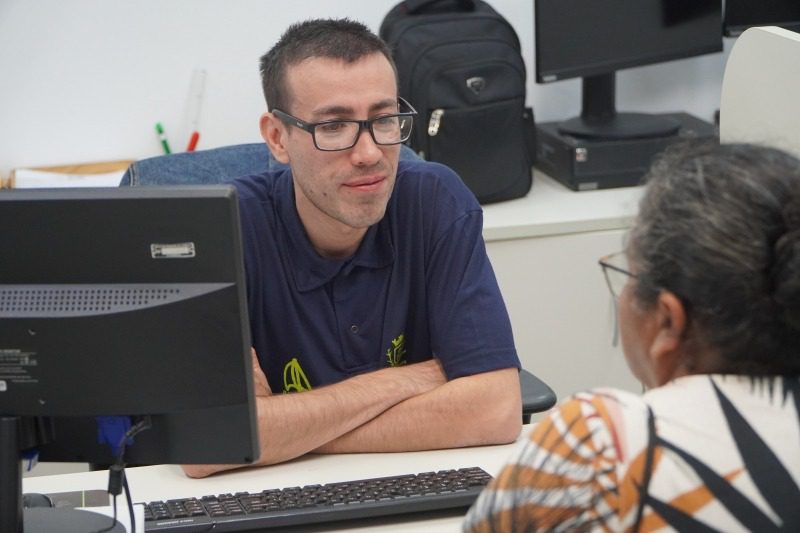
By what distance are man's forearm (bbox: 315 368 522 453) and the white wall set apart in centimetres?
166

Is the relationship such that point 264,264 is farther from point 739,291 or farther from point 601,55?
point 601,55

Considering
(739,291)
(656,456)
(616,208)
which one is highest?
(739,291)

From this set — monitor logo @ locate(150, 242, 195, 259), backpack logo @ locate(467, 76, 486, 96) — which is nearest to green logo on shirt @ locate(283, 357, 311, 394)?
monitor logo @ locate(150, 242, 195, 259)

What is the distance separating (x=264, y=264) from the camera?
6.51ft

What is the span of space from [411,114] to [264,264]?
336 millimetres

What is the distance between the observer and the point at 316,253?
1.99m

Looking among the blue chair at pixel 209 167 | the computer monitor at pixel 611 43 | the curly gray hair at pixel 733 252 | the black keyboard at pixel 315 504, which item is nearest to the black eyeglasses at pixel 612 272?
the computer monitor at pixel 611 43

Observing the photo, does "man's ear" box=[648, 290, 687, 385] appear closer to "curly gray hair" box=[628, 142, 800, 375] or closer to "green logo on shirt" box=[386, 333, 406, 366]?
"curly gray hair" box=[628, 142, 800, 375]

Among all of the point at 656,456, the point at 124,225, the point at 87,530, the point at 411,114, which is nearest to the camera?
the point at 656,456

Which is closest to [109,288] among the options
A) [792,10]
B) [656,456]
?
[656,456]

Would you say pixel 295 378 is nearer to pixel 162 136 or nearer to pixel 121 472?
pixel 121 472

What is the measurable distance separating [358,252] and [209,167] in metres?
0.40

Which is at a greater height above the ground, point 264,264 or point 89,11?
point 89,11

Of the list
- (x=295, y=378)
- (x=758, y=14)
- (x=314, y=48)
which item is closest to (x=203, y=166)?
(x=314, y=48)
